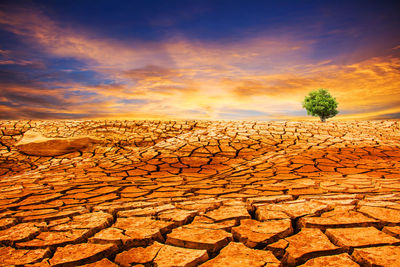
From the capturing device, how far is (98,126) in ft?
23.3

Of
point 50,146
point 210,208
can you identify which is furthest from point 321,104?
point 210,208

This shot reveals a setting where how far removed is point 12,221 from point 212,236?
1549 millimetres

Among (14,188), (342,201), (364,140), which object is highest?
(364,140)

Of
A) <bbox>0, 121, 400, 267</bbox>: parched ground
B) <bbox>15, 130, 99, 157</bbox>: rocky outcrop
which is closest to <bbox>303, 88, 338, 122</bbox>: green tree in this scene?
<bbox>0, 121, 400, 267</bbox>: parched ground

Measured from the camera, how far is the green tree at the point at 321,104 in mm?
19594

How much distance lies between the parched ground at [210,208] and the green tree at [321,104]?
1576 cm

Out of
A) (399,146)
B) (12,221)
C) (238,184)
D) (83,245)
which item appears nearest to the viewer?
(83,245)

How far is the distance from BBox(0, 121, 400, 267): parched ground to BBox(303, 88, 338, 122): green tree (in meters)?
15.8

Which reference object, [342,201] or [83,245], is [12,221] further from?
[342,201]

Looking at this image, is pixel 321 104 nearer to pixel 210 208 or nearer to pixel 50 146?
pixel 50 146

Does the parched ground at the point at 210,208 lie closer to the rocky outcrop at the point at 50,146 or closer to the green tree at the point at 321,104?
the rocky outcrop at the point at 50,146

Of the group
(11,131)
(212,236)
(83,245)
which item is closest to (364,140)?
(212,236)

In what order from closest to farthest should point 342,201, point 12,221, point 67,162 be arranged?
point 12,221 < point 342,201 < point 67,162

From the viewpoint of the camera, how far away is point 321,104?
19.7 meters
